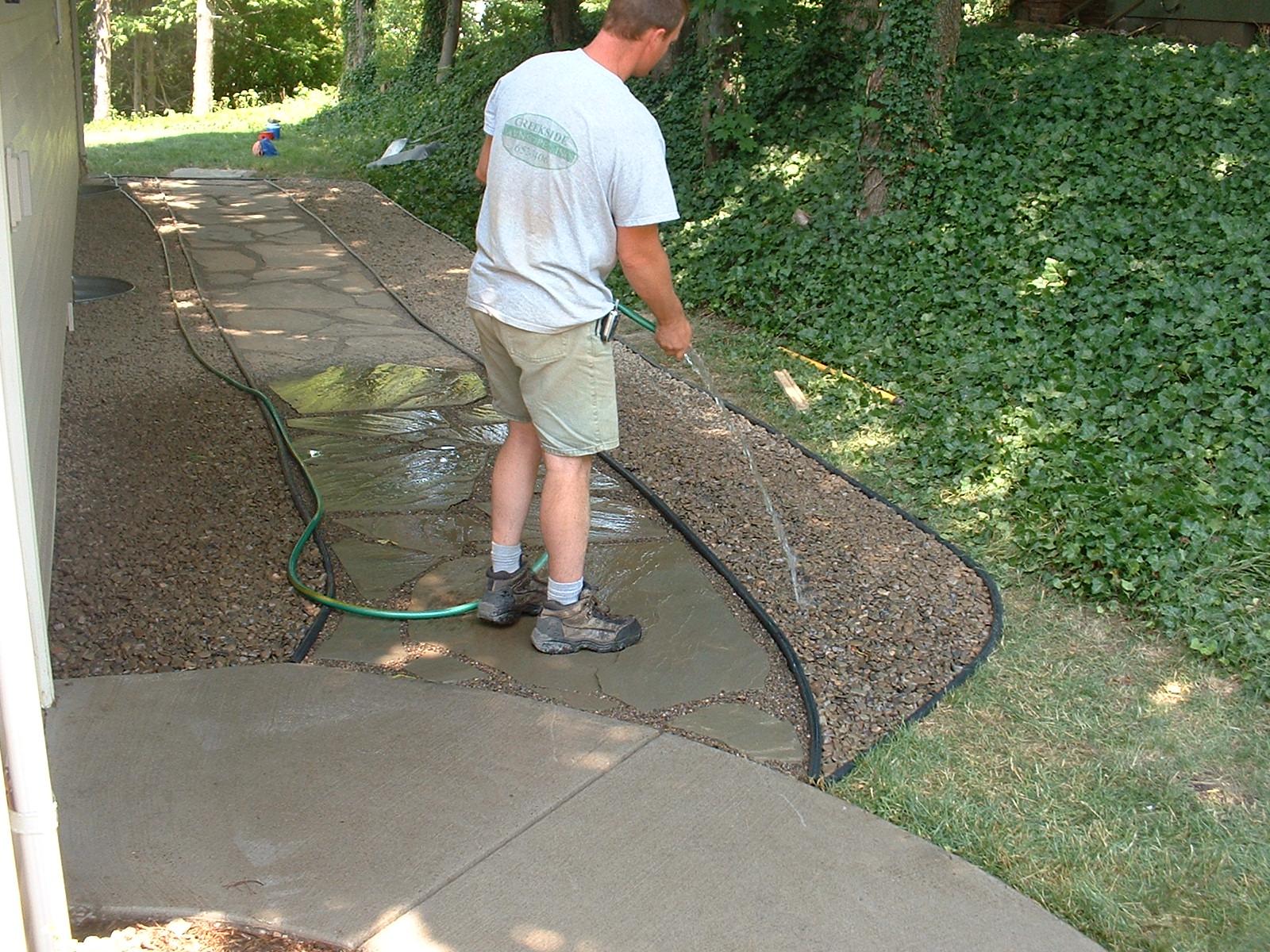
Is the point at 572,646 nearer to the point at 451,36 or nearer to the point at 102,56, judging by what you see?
the point at 451,36

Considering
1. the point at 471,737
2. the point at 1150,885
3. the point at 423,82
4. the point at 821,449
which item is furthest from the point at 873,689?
the point at 423,82

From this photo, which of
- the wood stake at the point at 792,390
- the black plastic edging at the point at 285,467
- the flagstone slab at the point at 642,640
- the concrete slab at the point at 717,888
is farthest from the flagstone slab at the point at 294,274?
the concrete slab at the point at 717,888

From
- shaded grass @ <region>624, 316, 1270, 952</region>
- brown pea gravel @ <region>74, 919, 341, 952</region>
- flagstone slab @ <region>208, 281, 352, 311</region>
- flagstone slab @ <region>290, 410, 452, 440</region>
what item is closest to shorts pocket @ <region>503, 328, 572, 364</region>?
shaded grass @ <region>624, 316, 1270, 952</region>

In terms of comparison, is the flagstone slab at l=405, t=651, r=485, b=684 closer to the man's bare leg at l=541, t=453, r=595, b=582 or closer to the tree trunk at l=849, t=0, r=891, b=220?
the man's bare leg at l=541, t=453, r=595, b=582

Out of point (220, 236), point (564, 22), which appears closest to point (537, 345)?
point (220, 236)

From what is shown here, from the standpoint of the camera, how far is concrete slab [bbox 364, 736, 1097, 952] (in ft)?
7.66

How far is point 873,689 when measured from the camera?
339 centimetres

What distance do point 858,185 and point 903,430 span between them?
9.58 feet

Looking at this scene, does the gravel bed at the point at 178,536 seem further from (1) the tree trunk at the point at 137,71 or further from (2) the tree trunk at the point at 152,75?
(2) the tree trunk at the point at 152,75

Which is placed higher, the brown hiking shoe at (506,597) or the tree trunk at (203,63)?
the tree trunk at (203,63)

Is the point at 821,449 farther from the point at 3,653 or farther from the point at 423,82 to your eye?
the point at 423,82

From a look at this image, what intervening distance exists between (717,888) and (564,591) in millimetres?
1183

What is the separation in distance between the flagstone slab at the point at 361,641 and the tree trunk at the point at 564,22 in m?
10.8

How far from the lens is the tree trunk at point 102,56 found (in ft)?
85.5
